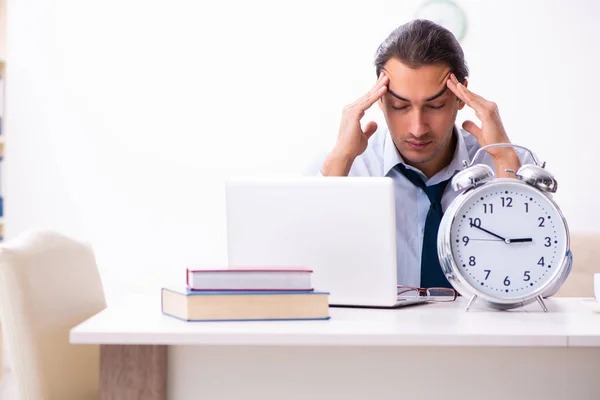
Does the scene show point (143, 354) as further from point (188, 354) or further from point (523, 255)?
point (523, 255)

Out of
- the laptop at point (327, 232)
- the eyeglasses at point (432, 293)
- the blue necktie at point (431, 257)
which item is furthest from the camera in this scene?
the blue necktie at point (431, 257)

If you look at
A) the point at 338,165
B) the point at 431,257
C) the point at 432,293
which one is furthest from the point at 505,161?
the point at 432,293

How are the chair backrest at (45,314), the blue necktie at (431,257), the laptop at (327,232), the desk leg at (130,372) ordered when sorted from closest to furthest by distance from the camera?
the desk leg at (130,372) < the chair backrest at (45,314) < the laptop at (327,232) < the blue necktie at (431,257)

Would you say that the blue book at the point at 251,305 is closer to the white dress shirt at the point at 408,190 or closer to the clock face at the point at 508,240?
the clock face at the point at 508,240

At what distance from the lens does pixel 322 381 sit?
4.33 feet

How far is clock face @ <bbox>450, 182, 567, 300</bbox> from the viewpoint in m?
1.51

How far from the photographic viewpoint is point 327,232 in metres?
1.56

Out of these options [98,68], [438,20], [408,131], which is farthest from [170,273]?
[408,131]

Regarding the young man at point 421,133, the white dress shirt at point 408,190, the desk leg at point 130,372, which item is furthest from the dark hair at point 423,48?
the desk leg at point 130,372

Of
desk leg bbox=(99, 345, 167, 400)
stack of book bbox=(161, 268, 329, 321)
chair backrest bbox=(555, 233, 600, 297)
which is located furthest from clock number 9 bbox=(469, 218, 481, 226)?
chair backrest bbox=(555, 233, 600, 297)

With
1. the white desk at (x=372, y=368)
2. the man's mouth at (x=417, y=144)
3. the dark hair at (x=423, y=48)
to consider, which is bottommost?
the white desk at (x=372, y=368)

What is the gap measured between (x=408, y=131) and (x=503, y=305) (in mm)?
888

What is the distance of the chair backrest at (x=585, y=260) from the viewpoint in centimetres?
228

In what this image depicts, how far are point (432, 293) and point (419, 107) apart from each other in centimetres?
60
